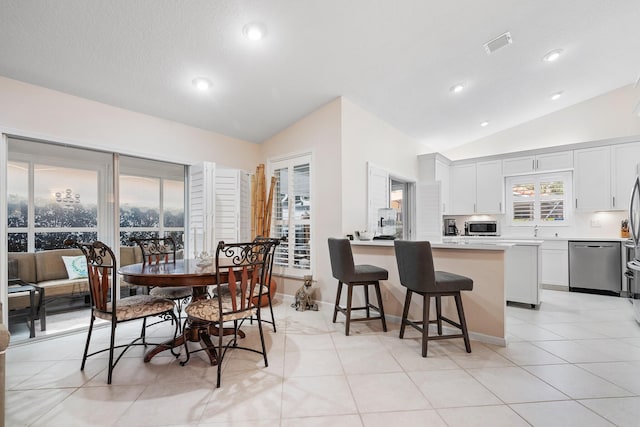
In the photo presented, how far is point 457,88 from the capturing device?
3.97 metres

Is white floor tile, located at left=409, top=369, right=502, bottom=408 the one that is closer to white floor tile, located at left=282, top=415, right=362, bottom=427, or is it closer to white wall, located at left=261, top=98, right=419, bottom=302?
white floor tile, located at left=282, top=415, right=362, bottom=427

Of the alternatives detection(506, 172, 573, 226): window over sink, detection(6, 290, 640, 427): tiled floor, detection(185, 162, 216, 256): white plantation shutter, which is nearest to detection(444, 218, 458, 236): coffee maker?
detection(506, 172, 573, 226): window over sink

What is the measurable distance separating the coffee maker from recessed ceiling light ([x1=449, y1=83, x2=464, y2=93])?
3096 millimetres

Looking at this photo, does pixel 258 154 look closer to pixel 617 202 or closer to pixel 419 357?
pixel 419 357

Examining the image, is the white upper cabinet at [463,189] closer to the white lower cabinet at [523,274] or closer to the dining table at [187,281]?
the white lower cabinet at [523,274]

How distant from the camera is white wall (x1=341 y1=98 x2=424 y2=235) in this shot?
378 cm

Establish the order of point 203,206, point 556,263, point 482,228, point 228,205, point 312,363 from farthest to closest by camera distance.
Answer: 1. point 482,228
2. point 556,263
3. point 228,205
4. point 203,206
5. point 312,363

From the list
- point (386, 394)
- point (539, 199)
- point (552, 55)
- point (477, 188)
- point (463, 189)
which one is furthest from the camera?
→ point (463, 189)

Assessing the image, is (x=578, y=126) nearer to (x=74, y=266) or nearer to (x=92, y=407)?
(x=92, y=407)

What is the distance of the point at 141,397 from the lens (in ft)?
6.14

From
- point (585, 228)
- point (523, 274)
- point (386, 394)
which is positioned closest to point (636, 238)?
point (523, 274)

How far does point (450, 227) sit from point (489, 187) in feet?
3.64

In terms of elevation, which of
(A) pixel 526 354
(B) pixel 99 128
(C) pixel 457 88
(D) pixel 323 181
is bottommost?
(A) pixel 526 354

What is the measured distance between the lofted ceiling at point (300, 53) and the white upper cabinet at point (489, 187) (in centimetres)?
160
